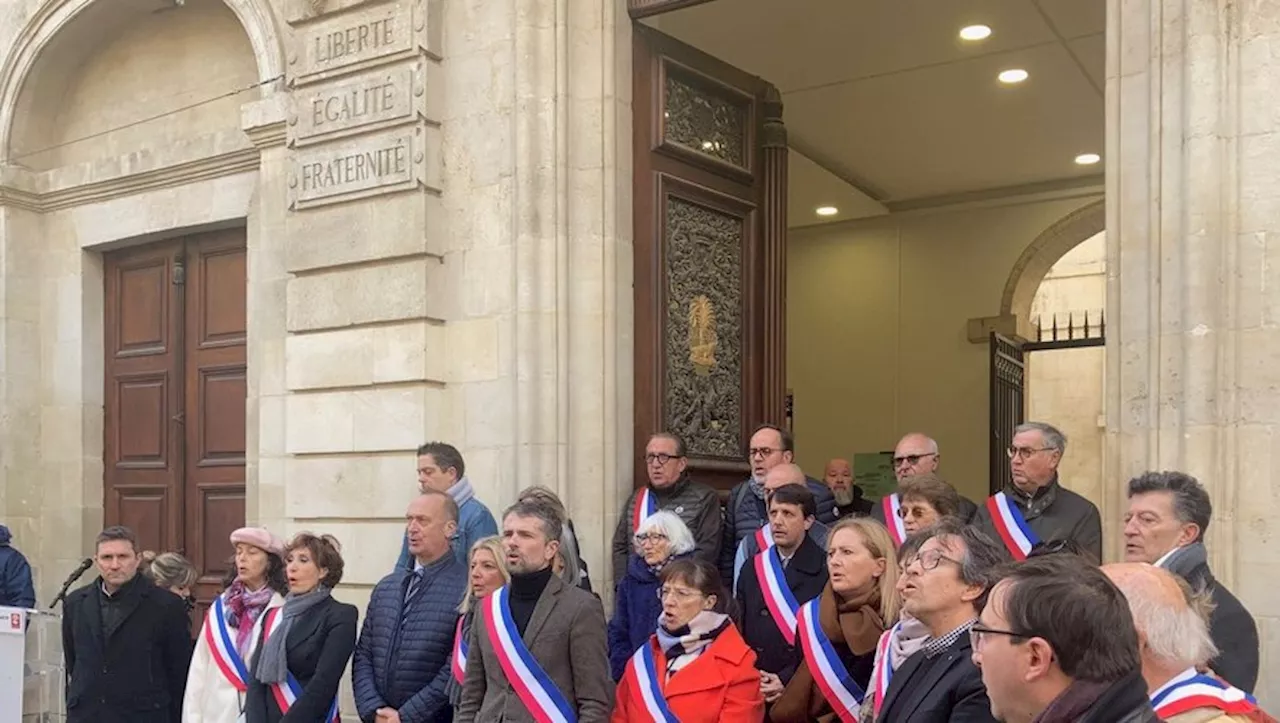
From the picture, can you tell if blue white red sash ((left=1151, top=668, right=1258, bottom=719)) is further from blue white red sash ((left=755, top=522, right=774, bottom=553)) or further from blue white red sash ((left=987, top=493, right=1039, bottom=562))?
blue white red sash ((left=755, top=522, right=774, bottom=553))

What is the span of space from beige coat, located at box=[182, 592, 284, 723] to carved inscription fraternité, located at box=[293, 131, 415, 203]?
2.81m

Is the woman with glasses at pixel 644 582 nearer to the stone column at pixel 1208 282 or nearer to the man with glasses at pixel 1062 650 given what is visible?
the stone column at pixel 1208 282

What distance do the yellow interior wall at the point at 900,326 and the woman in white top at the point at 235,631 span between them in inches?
358

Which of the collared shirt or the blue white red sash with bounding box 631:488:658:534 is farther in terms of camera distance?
the blue white red sash with bounding box 631:488:658:534

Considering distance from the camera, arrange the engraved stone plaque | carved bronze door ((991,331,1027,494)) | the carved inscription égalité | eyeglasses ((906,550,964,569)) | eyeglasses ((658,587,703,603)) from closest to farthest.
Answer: eyeglasses ((906,550,964,569)) → eyeglasses ((658,587,703,603)) → the engraved stone plaque → the carved inscription égalité → carved bronze door ((991,331,1027,494))

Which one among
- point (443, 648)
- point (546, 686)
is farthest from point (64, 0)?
point (546, 686)

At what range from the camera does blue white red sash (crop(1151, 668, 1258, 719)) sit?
2771 millimetres

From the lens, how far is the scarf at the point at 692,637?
4832 millimetres

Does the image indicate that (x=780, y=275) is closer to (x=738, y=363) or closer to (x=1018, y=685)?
(x=738, y=363)

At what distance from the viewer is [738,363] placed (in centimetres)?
837

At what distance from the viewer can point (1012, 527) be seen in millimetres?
5340

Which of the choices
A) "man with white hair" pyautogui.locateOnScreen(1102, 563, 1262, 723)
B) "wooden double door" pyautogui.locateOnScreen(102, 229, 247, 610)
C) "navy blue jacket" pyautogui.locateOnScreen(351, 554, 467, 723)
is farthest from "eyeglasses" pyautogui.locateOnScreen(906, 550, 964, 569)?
"wooden double door" pyautogui.locateOnScreen(102, 229, 247, 610)

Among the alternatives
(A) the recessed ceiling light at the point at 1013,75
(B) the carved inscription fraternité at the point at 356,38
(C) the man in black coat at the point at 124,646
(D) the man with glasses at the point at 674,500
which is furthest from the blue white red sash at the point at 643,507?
(A) the recessed ceiling light at the point at 1013,75

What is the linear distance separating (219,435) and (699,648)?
17.9 ft
